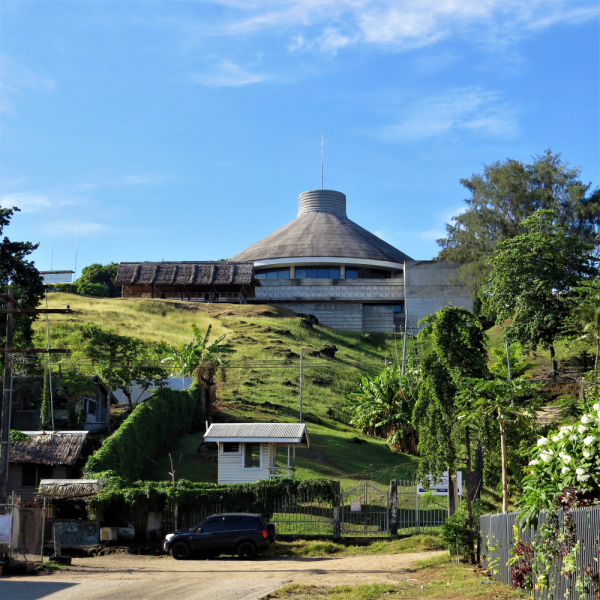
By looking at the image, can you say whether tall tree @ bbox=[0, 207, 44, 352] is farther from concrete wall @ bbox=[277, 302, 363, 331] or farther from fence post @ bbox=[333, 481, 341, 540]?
concrete wall @ bbox=[277, 302, 363, 331]

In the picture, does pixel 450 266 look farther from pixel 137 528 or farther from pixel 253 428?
pixel 137 528

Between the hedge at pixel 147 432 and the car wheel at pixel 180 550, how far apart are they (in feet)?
17.9

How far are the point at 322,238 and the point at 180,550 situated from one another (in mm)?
66127

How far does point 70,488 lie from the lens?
27.3m

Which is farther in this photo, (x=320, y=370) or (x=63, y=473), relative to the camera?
(x=320, y=370)

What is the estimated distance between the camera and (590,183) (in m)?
55.9

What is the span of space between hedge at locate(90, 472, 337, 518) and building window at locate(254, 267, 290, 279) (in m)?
57.9

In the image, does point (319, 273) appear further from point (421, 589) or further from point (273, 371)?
point (421, 589)

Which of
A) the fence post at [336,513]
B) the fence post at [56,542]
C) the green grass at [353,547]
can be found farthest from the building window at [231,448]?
the fence post at [56,542]

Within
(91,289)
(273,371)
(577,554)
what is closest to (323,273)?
(91,289)

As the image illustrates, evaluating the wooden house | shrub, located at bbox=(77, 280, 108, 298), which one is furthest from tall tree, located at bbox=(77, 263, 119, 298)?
the wooden house

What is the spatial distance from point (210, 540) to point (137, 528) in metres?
4.60

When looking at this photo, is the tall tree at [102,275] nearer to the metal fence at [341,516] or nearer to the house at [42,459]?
the house at [42,459]

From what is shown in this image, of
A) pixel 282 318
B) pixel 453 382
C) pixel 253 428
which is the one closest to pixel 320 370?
pixel 282 318
